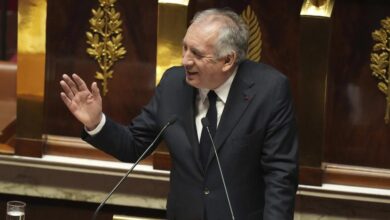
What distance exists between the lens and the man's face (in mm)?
1796

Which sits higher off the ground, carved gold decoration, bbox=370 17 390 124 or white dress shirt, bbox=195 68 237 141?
carved gold decoration, bbox=370 17 390 124

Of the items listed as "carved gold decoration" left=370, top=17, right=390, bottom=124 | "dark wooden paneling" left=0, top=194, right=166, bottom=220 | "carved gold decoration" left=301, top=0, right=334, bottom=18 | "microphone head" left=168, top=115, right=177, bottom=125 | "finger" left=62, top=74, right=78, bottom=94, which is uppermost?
"carved gold decoration" left=301, top=0, right=334, bottom=18

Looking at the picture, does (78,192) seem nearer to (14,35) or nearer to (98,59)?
(98,59)

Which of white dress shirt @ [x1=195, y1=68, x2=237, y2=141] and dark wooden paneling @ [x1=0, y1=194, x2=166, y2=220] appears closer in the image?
white dress shirt @ [x1=195, y1=68, x2=237, y2=141]

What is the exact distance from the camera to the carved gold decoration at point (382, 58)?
236 centimetres

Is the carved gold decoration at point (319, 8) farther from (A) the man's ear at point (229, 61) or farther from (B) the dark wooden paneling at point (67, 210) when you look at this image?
(B) the dark wooden paneling at point (67, 210)

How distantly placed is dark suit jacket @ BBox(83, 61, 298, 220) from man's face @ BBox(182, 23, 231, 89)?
0.06 meters

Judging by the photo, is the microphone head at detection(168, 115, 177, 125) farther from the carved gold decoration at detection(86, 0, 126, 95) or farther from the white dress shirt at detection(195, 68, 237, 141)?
the carved gold decoration at detection(86, 0, 126, 95)

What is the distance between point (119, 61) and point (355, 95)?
0.64 meters

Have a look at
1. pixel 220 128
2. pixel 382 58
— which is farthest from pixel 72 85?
pixel 382 58

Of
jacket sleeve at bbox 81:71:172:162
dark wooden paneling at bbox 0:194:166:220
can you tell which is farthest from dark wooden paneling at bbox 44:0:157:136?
jacket sleeve at bbox 81:71:172:162

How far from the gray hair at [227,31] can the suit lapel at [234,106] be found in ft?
0.25

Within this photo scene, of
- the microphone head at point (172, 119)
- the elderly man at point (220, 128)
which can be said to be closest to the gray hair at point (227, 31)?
the elderly man at point (220, 128)

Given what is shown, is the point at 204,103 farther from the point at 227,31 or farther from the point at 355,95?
the point at 355,95
